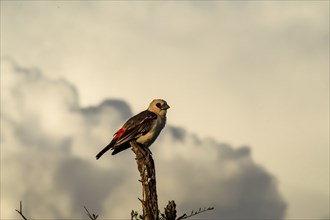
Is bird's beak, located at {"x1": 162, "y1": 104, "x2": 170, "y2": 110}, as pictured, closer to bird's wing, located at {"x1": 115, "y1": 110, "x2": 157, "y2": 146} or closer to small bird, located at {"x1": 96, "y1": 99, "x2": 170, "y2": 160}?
small bird, located at {"x1": 96, "y1": 99, "x2": 170, "y2": 160}

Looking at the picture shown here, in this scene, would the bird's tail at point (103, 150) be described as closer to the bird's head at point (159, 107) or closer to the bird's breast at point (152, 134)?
the bird's breast at point (152, 134)

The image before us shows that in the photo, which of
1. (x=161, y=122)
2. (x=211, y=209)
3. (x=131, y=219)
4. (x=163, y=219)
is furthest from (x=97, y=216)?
(x=161, y=122)

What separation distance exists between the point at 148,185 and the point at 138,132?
412cm

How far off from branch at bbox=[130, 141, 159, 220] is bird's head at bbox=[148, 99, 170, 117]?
12.8ft

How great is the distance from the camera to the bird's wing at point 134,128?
1485cm

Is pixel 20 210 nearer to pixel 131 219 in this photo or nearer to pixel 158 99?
pixel 131 219

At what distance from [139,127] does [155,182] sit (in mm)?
4059

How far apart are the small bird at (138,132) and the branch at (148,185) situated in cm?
247

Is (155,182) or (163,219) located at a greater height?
(155,182)

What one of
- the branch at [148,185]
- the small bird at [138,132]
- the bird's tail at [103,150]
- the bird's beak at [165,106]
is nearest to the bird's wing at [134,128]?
the small bird at [138,132]

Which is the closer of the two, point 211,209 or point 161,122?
point 211,209

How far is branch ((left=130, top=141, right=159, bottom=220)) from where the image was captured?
10438 mm

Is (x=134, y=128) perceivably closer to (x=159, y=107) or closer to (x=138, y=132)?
(x=138, y=132)

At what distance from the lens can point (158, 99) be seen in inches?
647
